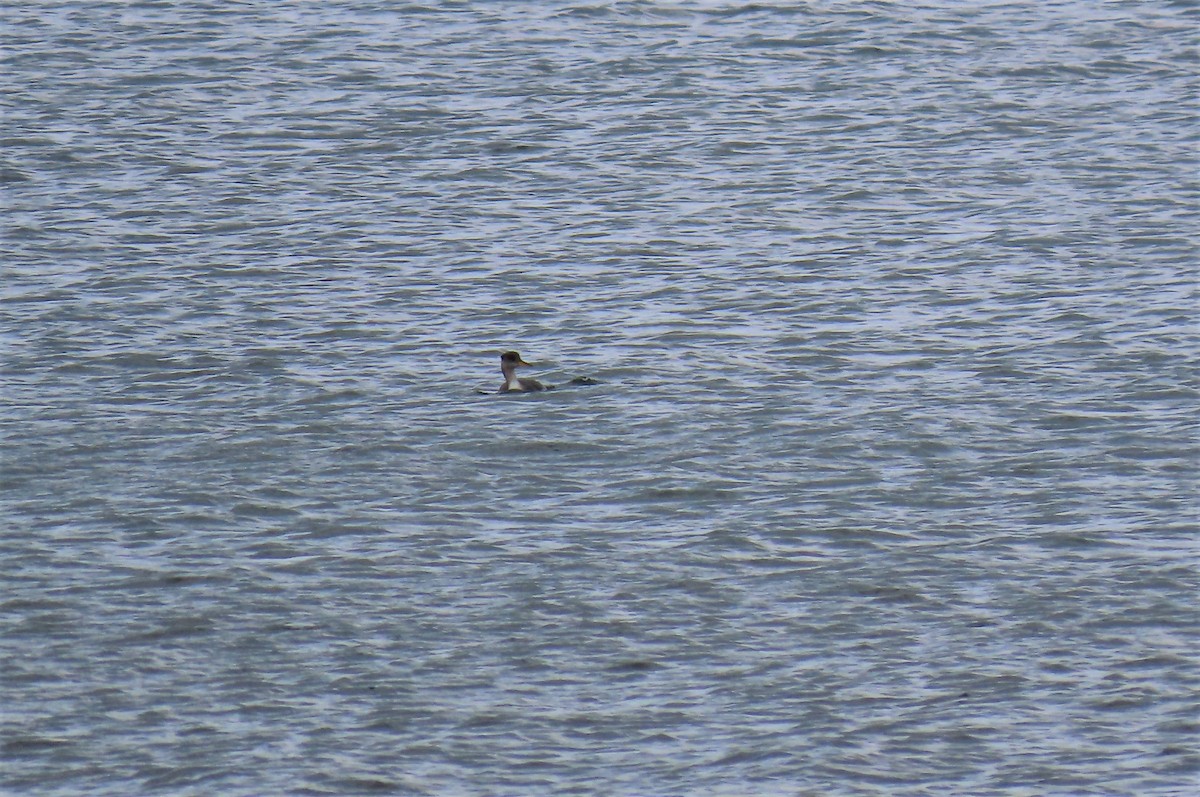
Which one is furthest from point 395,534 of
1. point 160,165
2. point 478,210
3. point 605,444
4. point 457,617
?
point 160,165

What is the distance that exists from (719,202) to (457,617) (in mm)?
9067

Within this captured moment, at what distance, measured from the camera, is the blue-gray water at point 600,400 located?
947 cm

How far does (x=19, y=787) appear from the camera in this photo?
8.88 metres

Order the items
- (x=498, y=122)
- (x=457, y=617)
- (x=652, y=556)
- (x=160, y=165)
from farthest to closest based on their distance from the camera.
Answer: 1. (x=498, y=122)
2. (x=160, y=165)
3. (x=652, y=556)
4. (x=457, y=617)

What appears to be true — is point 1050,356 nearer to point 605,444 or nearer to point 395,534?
point 605,444

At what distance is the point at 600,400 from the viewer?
1432 cm

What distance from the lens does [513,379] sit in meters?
14.4

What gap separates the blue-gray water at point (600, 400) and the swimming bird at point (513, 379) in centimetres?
15

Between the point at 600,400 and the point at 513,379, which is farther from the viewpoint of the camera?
the point at 513,379

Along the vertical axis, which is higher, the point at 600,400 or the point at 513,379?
the point at 513,379

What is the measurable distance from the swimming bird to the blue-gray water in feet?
0.51

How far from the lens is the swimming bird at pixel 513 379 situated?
46.8ft

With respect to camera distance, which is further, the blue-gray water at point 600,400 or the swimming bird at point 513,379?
the swimming bird at point 513,379

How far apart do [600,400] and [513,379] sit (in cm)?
69
